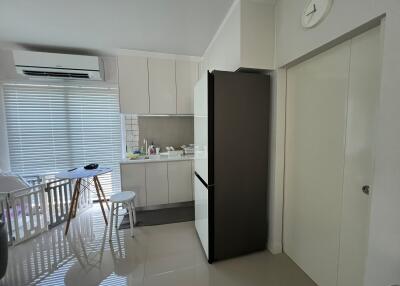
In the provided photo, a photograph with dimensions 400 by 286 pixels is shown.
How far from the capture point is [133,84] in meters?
2.74

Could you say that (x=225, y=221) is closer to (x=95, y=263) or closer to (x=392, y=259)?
(x=392, y=259)


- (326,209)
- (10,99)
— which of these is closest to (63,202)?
(10,99)

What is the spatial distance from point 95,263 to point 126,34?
8.53 feet

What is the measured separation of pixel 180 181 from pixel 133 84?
1676mm

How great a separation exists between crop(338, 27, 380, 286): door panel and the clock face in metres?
0.26

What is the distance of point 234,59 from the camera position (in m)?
1.77


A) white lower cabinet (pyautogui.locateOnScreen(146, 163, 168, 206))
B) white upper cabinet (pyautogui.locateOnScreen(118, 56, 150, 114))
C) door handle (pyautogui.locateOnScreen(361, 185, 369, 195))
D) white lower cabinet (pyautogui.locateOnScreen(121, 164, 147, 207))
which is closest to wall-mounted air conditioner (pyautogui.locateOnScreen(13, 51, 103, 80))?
white upper cabinet (pyautogui.locateOnScreen(118, 56, 150, 114))

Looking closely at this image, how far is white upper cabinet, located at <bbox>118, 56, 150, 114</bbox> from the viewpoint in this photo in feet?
8.86

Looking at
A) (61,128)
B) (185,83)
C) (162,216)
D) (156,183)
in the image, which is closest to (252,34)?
(185,83)

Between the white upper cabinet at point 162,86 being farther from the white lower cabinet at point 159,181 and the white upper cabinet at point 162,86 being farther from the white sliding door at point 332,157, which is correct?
the white sliding door at point 332,157

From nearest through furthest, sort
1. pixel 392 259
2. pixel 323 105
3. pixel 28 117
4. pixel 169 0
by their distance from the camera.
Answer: pixel 392 259 < pixel 323 105 < pixel 169 0 < pixel 28 117

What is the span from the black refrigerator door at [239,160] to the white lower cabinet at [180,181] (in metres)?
1.24

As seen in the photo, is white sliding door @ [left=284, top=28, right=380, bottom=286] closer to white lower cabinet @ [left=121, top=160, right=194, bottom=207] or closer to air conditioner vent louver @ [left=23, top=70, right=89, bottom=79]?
white lower cabinet @ [left=121, top=160, right=194, bottom=207]

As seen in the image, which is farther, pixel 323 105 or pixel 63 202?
pixel 63 202
